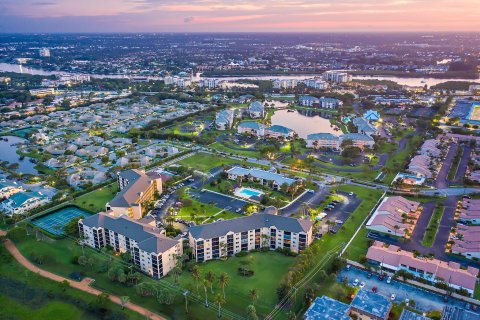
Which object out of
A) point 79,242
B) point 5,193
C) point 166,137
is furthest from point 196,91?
point 79,242

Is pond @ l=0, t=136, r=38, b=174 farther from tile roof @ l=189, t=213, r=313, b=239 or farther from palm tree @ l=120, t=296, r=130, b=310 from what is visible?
palm tree @ l=120, t=296, r=130, b=310

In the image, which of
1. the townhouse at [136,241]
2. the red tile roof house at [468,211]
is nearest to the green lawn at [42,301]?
the townhouse at [136,241]

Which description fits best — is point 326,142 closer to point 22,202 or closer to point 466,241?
point 466,241

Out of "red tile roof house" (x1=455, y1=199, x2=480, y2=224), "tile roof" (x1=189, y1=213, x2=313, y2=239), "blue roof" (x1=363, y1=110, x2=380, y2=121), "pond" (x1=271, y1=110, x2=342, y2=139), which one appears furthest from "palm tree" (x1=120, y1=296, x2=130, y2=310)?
"blue roof" (x1=363, y1=110, x2=380, y2=121)

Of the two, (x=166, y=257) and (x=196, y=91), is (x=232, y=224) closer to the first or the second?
(x=166, y=257)

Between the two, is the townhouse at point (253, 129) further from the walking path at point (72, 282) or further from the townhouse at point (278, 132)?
the walking path at point (72, 282)

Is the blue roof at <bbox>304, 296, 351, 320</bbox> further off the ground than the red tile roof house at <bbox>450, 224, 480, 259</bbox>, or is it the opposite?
the blue roof at <bbox>304, 296, 351, 320</bbox>
